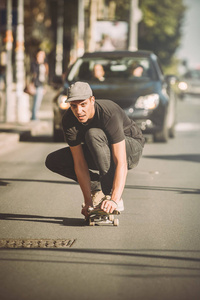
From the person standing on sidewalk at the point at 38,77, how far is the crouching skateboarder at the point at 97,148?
1271 cm

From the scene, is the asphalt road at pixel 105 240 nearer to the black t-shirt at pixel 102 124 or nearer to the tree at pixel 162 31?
the black t-shirt at pixel 102 124

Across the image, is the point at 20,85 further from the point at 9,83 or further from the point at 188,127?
the point at 188,127

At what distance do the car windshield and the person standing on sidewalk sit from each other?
170 inches

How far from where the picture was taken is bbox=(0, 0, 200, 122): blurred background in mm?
21062

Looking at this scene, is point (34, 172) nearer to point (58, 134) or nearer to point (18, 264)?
point (58, 134)

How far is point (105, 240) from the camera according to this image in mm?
6746

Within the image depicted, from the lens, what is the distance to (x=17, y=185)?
34.0 feet

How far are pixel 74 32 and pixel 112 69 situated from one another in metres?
58.1

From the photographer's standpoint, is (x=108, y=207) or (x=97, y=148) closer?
(x=108, y=207)

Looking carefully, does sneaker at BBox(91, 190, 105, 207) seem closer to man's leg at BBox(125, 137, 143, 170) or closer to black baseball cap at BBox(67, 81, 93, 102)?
man's leg at BBox(125, 137, 143, 170)

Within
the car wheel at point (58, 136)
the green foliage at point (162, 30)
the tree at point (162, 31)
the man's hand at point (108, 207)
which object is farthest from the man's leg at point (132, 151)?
the green foliage at point (162, 30)

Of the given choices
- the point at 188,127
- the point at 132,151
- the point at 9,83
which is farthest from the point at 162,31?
the point at 132,151

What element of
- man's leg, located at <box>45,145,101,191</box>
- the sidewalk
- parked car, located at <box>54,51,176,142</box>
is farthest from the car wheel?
man's leg, located at <box>45,145,101,191</box>

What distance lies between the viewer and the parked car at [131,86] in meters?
15.4
